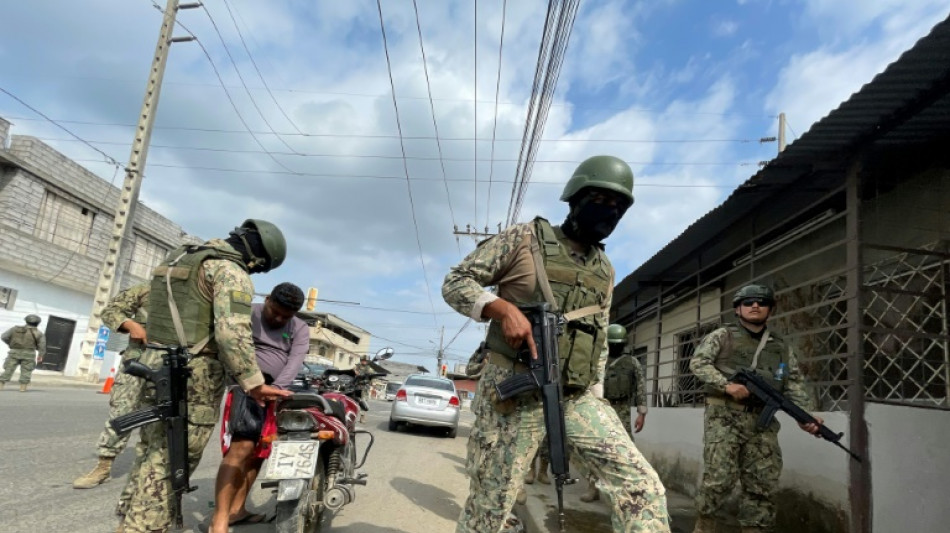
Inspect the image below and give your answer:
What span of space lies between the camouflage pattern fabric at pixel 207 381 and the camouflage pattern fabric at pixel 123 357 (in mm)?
1345

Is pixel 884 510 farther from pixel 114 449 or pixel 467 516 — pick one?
pixel 114 449

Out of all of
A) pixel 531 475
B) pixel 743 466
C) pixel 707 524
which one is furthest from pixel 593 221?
pixel 531 475

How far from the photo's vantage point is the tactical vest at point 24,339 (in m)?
11.1

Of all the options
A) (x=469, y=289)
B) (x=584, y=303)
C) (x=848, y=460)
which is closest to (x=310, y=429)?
(x=469, y=289)

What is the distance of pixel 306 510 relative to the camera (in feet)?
10.5

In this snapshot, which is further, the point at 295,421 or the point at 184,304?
the point at 295,421

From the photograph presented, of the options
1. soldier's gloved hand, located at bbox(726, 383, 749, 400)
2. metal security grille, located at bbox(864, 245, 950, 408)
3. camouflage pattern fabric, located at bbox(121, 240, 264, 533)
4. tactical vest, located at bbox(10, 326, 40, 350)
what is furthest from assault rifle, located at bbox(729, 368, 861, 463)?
tactical vest, located at bbox(10, 326, 40, 350)

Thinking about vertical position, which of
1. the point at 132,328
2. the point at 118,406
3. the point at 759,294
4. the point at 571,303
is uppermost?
the point at 759,294

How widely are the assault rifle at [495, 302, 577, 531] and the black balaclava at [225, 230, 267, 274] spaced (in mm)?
1755

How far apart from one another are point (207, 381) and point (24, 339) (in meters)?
11.0

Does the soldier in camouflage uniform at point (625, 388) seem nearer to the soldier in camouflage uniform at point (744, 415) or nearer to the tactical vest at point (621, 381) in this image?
the tactical vest at point (621, 381)

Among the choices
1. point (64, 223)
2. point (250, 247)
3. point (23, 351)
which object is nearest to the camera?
point (250, 247)

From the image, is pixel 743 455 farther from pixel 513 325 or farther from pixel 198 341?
pixel 198 341

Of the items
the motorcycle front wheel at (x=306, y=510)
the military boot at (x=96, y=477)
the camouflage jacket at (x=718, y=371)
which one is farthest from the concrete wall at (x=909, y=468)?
the military boot at (x=96, y=477)
